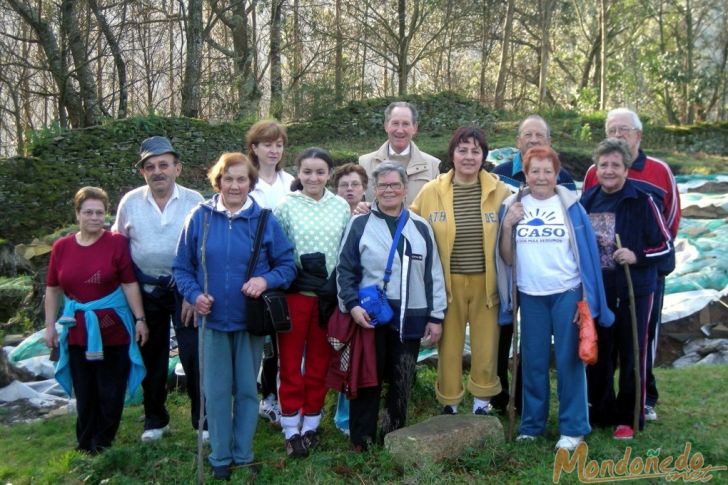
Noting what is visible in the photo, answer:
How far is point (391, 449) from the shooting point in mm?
3807

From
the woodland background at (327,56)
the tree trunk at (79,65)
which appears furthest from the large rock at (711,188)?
the tree trunk at (79,65)

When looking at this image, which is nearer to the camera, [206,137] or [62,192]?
[62,192]

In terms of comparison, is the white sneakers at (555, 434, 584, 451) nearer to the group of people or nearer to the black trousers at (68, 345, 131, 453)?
the group of people

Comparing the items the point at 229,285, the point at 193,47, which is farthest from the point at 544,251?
the point at 193,47

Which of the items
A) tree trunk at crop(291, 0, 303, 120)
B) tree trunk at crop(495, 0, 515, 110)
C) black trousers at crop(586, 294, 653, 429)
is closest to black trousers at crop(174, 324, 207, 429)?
black trousers at crop(586, 294, 653, 429)

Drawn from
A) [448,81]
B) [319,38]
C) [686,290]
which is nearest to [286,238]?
[686,290]

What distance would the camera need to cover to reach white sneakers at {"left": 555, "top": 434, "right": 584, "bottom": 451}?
12.7 feet

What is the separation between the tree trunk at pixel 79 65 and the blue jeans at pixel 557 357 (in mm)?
14009

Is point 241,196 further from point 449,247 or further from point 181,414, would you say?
point 181,414

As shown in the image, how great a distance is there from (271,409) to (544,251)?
2127 mm

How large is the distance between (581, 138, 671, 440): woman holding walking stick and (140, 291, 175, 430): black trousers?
269 centimetres

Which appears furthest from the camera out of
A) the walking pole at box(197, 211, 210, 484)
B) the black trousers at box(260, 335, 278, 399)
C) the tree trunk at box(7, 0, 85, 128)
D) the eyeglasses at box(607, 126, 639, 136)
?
the tree trunk at box(7, 0, 85, 128)

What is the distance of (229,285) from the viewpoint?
12.0ft

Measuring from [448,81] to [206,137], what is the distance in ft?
49.4
